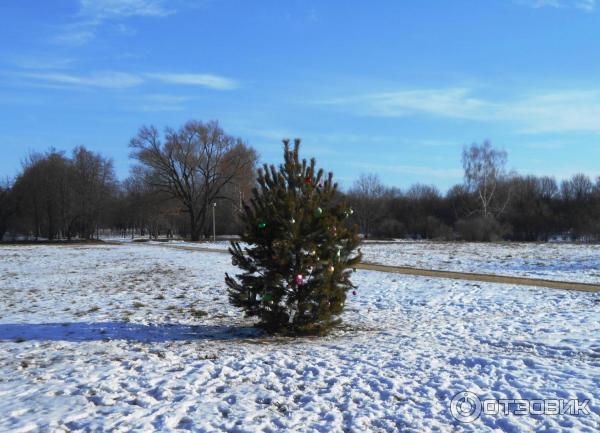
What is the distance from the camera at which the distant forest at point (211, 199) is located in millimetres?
55750

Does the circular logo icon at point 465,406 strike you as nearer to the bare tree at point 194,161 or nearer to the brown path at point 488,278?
the brown path at point 488,278

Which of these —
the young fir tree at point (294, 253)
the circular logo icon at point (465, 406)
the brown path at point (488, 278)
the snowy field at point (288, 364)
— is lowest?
the circular logo icon at point (465, 406)

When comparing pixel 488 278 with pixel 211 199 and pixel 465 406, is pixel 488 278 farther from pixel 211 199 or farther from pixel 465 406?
pixel 211 199

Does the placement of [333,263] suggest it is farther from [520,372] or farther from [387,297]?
[387,297]

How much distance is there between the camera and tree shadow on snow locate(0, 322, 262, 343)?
9117mm

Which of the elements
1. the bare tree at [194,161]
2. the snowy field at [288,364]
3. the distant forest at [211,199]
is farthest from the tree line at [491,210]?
the snowy field at [288,364]

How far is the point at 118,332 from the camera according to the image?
31.6 feet

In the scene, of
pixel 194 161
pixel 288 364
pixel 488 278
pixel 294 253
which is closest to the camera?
pixel 288 364

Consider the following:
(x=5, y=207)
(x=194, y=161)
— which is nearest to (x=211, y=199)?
(x=194, y=161)

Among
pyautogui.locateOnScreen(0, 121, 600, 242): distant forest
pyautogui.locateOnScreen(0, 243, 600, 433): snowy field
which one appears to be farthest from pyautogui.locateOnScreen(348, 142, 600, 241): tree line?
pyautogui.locateOnScreen(0, 243, 600, 433): snowy field

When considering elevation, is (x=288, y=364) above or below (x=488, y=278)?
below

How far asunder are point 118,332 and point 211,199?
1873 inches

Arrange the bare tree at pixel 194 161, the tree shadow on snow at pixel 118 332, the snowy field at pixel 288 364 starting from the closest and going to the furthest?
1. the snowy field at pixel 288 364
2. the tree shadow on snow at pixel 118 332
3. the bare tree at pixel 194 161

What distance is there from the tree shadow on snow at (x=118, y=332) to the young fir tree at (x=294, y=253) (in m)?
0.95
